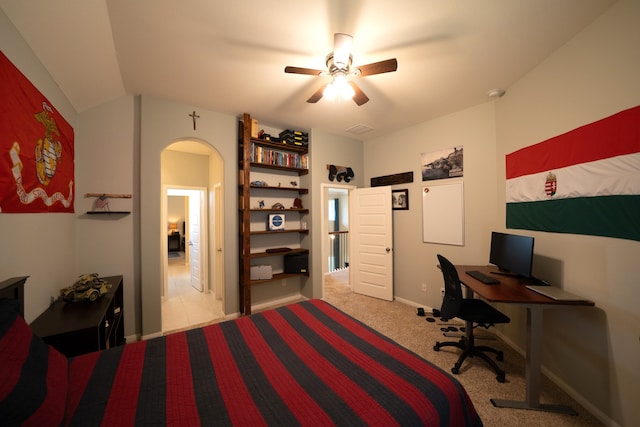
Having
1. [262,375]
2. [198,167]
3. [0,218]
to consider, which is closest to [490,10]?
[262,375]

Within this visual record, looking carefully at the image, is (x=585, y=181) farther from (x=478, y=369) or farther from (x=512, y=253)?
(x=478, y=369)

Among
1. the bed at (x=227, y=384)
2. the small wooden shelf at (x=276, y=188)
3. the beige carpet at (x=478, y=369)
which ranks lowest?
the beige carpet at (x=478, y=369)

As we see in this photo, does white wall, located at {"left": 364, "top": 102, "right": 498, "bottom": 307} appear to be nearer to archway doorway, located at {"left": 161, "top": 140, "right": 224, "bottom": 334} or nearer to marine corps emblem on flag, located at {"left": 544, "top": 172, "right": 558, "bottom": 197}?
marine corps emblem on flag, located at {"left": 544, "top": 172, "right": 558, "bottom": 197}

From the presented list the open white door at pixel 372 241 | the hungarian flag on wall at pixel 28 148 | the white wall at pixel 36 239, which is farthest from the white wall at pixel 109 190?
the open white door at pixel 372 241

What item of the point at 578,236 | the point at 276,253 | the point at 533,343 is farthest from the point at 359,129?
the point at 533,343

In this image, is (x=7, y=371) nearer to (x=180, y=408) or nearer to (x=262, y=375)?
(x=180, y=408)

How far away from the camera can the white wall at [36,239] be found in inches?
52.4

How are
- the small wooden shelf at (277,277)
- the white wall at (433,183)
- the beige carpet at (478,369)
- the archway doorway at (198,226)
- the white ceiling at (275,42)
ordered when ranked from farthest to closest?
the archway doorway at (198,226), the small wooden shelf at (277,277), the white wall at (433,183), the beige carpet at (478,369), the white ceiling at (275,42)

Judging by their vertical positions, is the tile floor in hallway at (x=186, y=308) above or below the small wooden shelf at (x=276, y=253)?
below

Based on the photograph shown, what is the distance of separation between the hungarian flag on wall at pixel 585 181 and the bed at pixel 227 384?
5.49 ft

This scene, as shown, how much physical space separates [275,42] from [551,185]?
9.01 ft

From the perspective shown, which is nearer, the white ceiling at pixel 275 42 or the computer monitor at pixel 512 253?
the white ceiling at pixel 275 42

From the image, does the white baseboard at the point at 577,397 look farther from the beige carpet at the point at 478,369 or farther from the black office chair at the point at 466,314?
the black office chair at the point at 466,314

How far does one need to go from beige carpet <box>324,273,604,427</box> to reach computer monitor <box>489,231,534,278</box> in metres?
0.95
